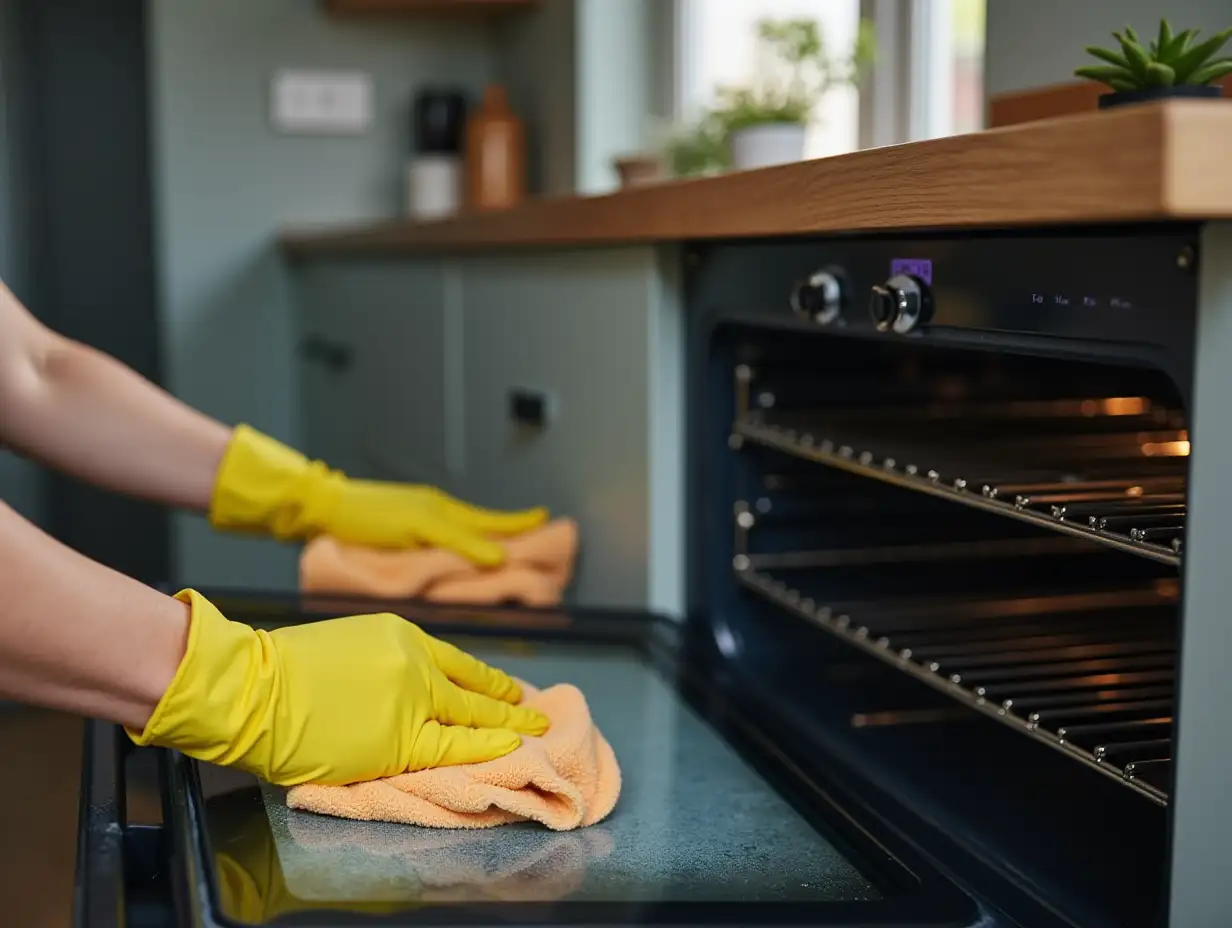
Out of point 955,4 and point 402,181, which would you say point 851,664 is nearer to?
point 955,4

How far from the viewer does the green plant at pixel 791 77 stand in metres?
1.90

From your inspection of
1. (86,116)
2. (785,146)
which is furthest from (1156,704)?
(86,116)

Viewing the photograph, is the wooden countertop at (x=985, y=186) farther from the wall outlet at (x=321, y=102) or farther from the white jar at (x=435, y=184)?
the wall outlet at (x=321, y=102)

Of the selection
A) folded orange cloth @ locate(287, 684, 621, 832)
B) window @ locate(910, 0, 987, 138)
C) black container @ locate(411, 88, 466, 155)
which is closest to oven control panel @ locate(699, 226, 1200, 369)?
folded orange cloth @ locate(287, 684, 621, 832)

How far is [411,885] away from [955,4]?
163 centimetres

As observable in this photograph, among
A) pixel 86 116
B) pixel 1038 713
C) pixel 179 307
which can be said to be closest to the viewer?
pixel 1038 713

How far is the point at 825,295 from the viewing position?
39.1 inches

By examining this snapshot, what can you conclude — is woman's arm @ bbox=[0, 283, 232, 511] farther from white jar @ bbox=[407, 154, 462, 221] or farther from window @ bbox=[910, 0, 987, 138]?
white jar @ bbox=[407, 154, 462, 221]

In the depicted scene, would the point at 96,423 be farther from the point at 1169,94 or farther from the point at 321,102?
the point at 321,102

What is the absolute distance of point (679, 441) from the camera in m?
1.34

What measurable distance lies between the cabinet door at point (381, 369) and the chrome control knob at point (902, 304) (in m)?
1.11

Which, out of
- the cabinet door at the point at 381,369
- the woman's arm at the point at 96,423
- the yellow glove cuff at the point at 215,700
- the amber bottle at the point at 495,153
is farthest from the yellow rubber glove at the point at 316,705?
the amber bottle at the point at 495,153

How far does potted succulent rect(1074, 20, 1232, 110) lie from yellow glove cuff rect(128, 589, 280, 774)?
0.56 m

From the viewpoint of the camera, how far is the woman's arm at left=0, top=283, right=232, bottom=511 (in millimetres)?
1341
